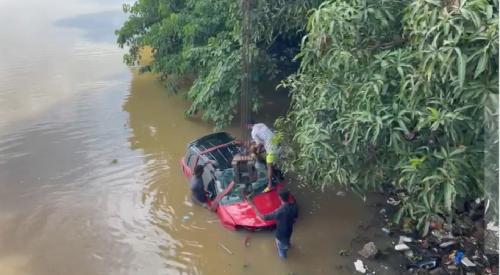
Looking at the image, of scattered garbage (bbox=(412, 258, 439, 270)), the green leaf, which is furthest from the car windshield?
the green leaf

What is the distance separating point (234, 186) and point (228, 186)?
4.7 inches

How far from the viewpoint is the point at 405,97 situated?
496 centimetres

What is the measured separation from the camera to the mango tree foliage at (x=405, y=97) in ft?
14.5

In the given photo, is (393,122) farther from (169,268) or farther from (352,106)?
(169,268)

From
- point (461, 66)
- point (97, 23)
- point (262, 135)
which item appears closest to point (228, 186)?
point (262, 135)

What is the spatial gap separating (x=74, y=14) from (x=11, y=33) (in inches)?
146

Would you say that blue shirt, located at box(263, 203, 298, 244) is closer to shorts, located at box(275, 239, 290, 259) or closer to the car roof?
shorts, located at box(275, 239, 290, 259)

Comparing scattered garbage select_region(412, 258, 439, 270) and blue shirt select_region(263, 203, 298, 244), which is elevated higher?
blue shirt select_region(263, 203, 298, 244)

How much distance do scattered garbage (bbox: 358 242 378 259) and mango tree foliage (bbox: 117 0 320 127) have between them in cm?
353

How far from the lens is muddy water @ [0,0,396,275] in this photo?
24.7 ft

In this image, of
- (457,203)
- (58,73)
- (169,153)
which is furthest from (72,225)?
(58,73)

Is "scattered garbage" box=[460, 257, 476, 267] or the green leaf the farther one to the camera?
"scattered garbage" box=[460, 257, 476, 267]

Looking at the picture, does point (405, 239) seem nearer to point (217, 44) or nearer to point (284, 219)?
point (284, 219)

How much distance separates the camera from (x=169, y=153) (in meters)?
10.8
